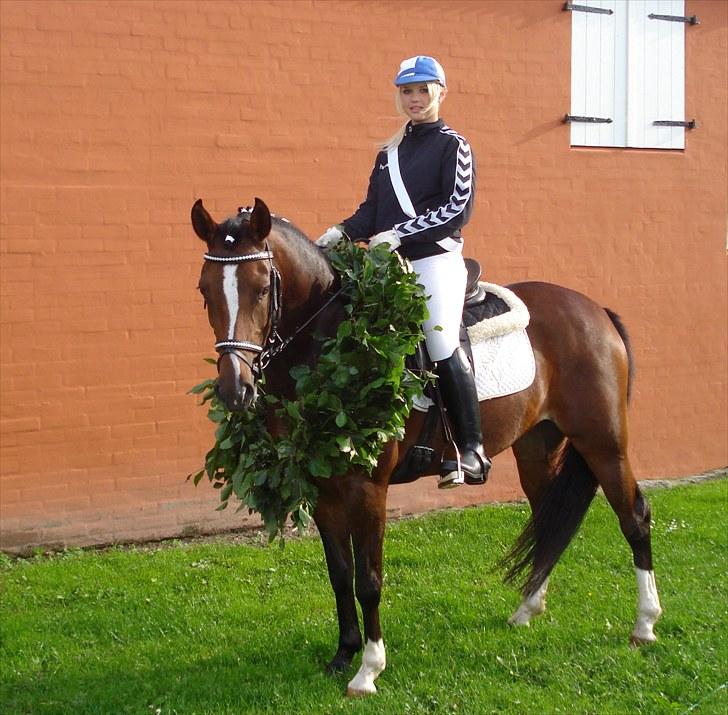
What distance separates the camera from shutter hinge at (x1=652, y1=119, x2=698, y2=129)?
9.09 m

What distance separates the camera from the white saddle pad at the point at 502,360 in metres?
5.27

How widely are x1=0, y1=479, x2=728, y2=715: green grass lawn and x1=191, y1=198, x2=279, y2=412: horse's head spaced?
1.68 metres

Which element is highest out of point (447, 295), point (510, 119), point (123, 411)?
point (510, 119)

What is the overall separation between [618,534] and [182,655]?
3552mm

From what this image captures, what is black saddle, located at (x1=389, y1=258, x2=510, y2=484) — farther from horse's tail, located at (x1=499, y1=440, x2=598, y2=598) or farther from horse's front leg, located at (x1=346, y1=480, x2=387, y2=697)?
horse's tail, located at (x1=499, y1=440, x2=598, y2=598)

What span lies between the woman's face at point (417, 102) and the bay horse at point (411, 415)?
86cm

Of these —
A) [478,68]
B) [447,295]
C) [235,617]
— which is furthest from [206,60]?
[235,617]

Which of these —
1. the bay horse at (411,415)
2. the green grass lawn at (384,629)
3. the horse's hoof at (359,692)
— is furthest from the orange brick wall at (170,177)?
the horse's hoof at (359,692)

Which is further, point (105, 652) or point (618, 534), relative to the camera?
point (618, 534)

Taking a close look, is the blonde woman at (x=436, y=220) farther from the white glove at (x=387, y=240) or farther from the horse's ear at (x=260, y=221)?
the horse's ear at (x=260, y=221)

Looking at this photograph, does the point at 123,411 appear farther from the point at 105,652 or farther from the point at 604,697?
the point at 604,697

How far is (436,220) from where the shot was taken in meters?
4.76

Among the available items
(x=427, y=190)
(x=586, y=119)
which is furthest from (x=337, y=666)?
(x=586, y=119)

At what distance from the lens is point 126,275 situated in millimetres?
7195
